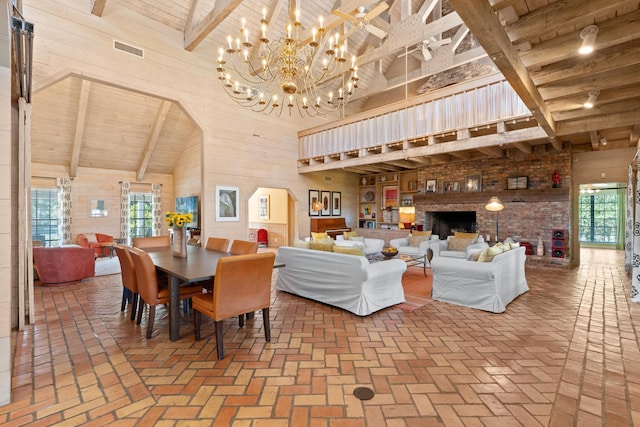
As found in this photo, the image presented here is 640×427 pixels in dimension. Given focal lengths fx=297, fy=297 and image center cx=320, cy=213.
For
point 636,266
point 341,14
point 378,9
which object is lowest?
point 636,266

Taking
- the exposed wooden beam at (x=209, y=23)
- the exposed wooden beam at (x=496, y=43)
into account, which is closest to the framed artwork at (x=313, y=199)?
the exposed wooden beam at (x=209, y=23)

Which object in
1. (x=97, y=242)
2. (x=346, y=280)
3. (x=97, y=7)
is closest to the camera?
(x=346, y=280)

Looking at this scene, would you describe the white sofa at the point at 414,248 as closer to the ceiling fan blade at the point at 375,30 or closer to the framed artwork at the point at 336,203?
the framed artwork at the point at 336,203

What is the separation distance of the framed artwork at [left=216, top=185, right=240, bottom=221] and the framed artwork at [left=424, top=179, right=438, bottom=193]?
5224 mm

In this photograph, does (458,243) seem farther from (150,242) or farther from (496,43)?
(150,242)

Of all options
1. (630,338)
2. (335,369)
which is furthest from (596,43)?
(335,369)

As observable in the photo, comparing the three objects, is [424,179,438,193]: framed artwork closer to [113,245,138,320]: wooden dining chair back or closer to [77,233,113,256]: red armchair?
[113,245,138,320]: wooden dining chair back

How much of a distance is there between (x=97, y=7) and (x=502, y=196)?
29.9ft

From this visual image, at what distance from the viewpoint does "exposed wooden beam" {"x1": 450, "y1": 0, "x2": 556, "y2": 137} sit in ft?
5.87

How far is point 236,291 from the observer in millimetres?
2613

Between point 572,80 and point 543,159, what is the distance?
4.32 metres

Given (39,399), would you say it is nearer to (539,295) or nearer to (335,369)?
(335,369)

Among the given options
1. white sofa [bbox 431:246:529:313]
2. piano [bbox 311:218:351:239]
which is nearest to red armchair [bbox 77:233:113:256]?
piano [bbox 311:218:351:239]

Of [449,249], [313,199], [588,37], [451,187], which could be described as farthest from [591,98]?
[313,199]
